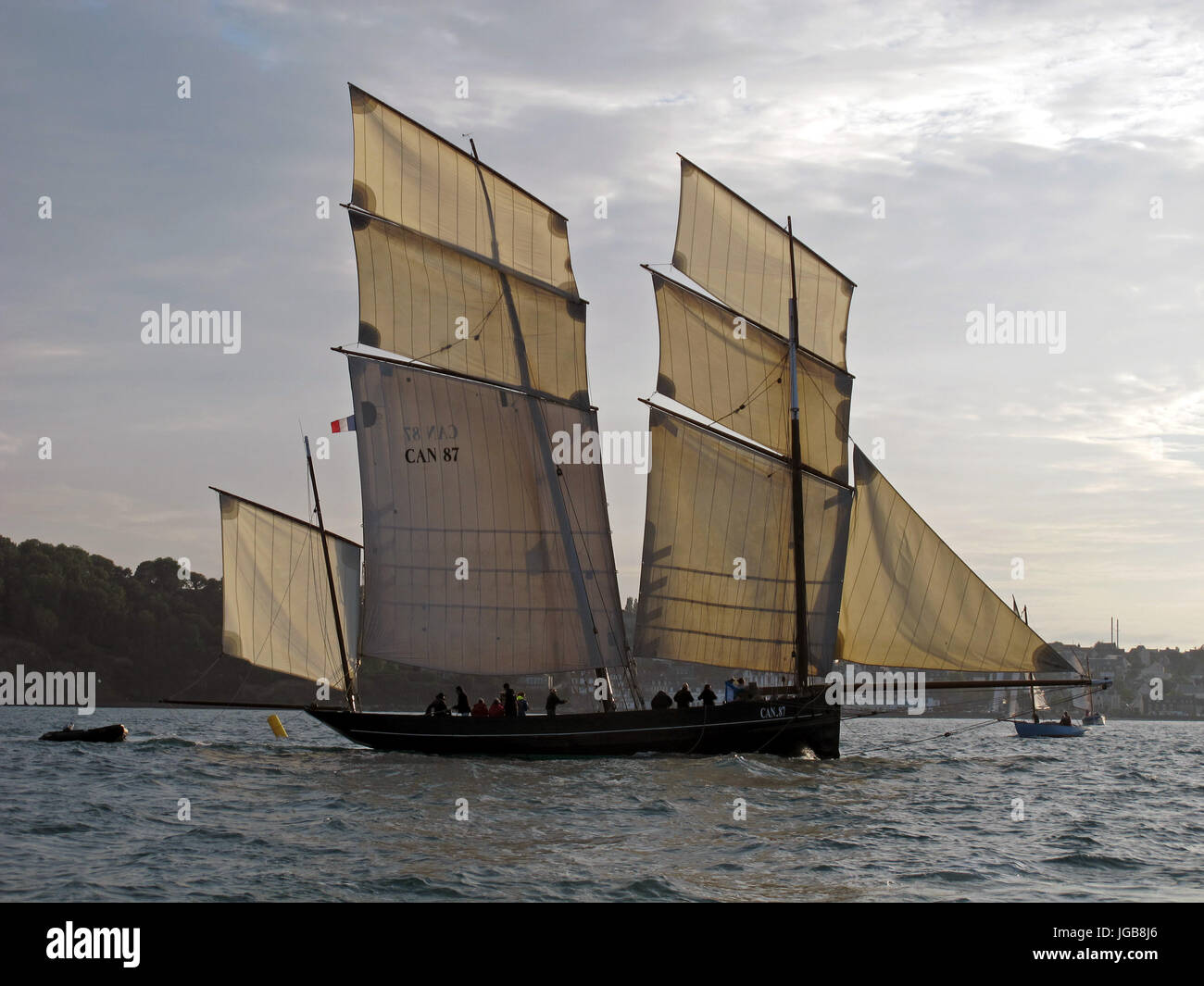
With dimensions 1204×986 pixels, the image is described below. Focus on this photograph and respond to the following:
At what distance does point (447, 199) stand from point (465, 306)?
4.40 metres

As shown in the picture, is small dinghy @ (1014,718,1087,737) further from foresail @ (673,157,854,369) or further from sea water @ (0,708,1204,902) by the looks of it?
foresail @ (673,157,854,369)

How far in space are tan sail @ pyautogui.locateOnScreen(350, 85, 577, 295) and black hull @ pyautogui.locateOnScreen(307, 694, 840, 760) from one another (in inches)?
672

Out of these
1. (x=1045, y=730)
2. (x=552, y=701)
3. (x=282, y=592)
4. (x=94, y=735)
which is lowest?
(x=1045, y=730)

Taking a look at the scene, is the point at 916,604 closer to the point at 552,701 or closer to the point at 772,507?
the point at 772,507

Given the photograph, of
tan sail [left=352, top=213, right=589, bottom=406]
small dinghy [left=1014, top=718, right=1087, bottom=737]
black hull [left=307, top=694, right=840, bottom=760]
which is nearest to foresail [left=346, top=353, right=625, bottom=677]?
tan sail [left=352, top=213, right=589, bottom=406]

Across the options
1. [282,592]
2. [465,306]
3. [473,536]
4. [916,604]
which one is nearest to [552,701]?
[473,536]

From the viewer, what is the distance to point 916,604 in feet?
140

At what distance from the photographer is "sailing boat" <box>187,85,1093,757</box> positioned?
147 ft

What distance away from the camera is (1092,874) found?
73.2 feet

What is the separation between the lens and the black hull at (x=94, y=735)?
56.8 meters

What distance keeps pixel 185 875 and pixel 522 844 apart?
6609 millimetres

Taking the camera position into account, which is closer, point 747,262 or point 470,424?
point 470,424
